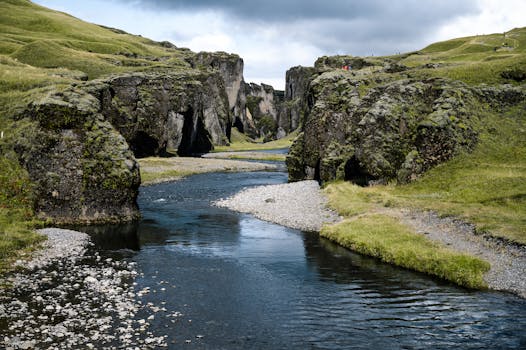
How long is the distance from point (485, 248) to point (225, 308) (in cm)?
1909

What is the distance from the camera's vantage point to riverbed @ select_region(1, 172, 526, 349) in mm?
18906

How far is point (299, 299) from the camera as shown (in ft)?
78.4

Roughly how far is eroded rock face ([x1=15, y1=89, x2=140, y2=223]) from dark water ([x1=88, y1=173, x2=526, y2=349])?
248 inches

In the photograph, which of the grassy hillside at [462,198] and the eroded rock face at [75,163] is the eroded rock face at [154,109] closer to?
the eroded rock face at [75,163]

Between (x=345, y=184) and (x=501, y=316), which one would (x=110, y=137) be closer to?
Result: (x=345, y=184)

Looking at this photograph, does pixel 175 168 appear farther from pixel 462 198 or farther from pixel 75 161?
pixel 462 198

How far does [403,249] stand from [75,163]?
33.1 metres

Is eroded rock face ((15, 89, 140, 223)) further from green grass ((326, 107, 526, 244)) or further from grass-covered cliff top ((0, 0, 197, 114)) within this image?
green grass ((326, 107, 526, 244))

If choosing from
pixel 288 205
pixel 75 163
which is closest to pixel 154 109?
pixel 288 205

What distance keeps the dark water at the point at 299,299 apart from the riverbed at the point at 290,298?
0.05 metres

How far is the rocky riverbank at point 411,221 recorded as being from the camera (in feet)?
84.3

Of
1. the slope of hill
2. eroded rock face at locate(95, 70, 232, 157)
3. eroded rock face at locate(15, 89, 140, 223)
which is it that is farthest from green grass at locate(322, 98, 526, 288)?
eroded rock face at locate(95, 70, 232, 157)

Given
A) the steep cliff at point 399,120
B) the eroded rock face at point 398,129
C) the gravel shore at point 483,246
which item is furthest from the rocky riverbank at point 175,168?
the gravel shore at point 483,246

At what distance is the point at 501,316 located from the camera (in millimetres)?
20984
